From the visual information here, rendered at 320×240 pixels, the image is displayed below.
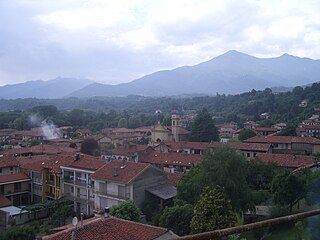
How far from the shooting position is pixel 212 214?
49.4 feet

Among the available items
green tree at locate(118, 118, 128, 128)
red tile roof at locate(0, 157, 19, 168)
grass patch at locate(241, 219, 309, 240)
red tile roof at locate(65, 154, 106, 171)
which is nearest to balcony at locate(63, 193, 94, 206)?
red tile roof at locate(65, 154, 106, 171)

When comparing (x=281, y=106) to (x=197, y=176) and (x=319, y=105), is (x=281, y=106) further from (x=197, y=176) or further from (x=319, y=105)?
(x=197, y=176)

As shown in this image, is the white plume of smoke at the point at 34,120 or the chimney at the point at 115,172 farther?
the white plume of smoke at the point at 34,120

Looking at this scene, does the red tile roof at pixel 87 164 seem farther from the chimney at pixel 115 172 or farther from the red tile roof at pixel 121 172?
the chimney at pixel 115 172

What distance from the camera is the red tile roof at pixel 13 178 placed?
2494cm

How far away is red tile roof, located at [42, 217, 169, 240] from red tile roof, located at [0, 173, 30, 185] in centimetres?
1364

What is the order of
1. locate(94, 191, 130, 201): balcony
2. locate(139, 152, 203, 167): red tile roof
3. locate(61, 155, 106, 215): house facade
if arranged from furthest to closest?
locate(139, 152, 203, 167): red tile roof → locate(61, 155, 106, 215): house facade → locate(94, 191, 130, 201): balcony

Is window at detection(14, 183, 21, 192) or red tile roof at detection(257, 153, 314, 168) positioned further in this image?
red tile roof at detection(257, 153, 314, 168)

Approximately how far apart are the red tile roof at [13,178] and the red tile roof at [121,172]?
21.2 ft

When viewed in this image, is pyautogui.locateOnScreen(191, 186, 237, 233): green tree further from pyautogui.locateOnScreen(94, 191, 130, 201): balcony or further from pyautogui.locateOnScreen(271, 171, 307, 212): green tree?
pyautogui.locateOnScreen(94, 191, 130, 201): balcony

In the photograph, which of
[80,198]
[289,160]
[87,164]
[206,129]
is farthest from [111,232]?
[206,129]

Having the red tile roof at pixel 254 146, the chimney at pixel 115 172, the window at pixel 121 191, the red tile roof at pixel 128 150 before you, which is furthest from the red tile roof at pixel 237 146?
the window at pixel 121 191

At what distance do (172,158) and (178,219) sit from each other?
1466 centimetres

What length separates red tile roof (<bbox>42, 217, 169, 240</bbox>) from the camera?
41.0 feet
